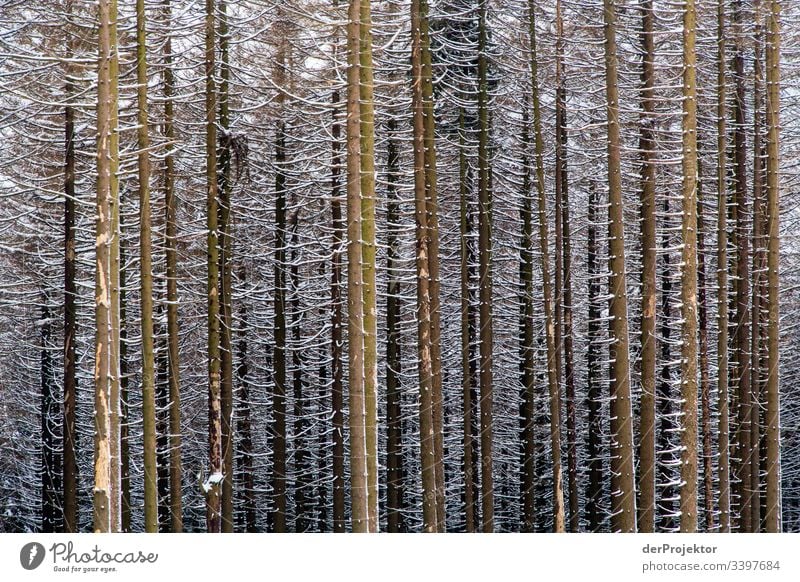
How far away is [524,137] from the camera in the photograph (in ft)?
75.2

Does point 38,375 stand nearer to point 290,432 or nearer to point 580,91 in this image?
point 290,432

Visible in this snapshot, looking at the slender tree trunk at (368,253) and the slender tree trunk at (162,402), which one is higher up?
the slender tree trunk at (368,253)

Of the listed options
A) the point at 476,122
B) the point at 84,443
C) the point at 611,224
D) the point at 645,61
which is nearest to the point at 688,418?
the point at 611,224

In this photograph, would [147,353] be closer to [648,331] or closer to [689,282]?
[648,331]

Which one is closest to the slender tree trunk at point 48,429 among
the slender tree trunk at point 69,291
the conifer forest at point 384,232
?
the conifer forest at point 384,232

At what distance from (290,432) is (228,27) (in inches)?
647

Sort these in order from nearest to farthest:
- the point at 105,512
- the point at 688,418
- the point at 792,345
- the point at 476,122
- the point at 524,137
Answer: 1. the point at 105,512
2. the point at 688,418
3. the point at 476,122
4. the point at 524,137
5. the point at 792,345

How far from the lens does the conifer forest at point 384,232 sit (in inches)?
512

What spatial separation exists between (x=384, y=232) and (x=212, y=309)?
405 cm

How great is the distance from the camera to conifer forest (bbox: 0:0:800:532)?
13.0 metres

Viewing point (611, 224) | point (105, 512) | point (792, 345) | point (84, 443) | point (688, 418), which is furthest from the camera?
point (792, 345)
